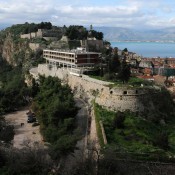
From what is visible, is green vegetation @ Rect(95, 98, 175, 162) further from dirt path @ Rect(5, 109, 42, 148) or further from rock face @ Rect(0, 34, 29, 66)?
rock face @ Rect(0, 34, 29, 66)

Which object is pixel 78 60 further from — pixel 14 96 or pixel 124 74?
pixel 124 74

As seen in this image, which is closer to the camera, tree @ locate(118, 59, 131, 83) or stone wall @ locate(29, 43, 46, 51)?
tree @ locate(118, 59, 131, 83)

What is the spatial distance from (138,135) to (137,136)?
8.8 inches

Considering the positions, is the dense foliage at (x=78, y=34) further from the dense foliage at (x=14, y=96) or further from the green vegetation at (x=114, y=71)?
the green vegetation at (x=114, y=71)

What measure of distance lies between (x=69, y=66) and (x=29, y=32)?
2989cm

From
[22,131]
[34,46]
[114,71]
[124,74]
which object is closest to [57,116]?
[22,131]

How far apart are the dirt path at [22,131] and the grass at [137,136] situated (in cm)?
470

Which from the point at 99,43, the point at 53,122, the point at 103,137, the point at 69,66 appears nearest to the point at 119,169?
the point at 103,137

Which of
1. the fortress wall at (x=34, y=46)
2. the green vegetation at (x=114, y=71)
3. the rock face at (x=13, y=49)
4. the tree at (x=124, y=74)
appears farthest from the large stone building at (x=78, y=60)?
the rock face at (x=13, y=49)

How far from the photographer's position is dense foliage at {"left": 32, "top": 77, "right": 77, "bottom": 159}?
18.6 m

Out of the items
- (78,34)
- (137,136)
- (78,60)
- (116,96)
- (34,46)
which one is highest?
(78,34)

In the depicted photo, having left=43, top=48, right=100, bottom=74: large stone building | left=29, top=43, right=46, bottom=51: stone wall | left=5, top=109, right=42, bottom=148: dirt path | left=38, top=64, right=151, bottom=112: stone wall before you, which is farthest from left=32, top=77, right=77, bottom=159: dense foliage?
left=29, top=43, right=46, bottom=51: stone wall

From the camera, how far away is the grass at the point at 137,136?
1873cm

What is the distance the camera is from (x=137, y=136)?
23062 mm
